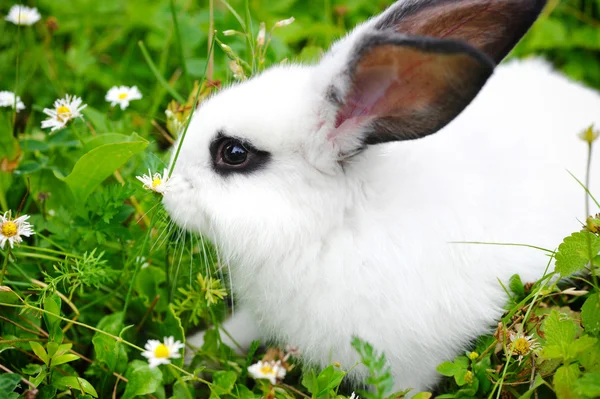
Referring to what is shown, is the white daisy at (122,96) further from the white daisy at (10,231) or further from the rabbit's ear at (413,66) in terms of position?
the rabbit's ear at (413,66)

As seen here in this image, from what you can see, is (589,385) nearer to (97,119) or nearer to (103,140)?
(103,140)

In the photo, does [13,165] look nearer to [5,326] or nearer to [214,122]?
[5,326]

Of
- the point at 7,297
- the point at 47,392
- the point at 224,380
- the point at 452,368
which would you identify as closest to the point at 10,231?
the point at 7,297

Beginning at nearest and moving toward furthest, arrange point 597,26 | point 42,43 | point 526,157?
point 526,157 < point 42,43 < point 597,26

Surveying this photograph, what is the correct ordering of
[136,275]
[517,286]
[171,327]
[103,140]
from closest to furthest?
[517,286] < [171,327] < [136,275] < [103,140]

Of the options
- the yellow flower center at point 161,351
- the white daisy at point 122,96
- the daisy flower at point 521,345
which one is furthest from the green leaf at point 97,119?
the daisy flower at point 521,345

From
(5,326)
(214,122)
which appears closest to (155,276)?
(5,326)
